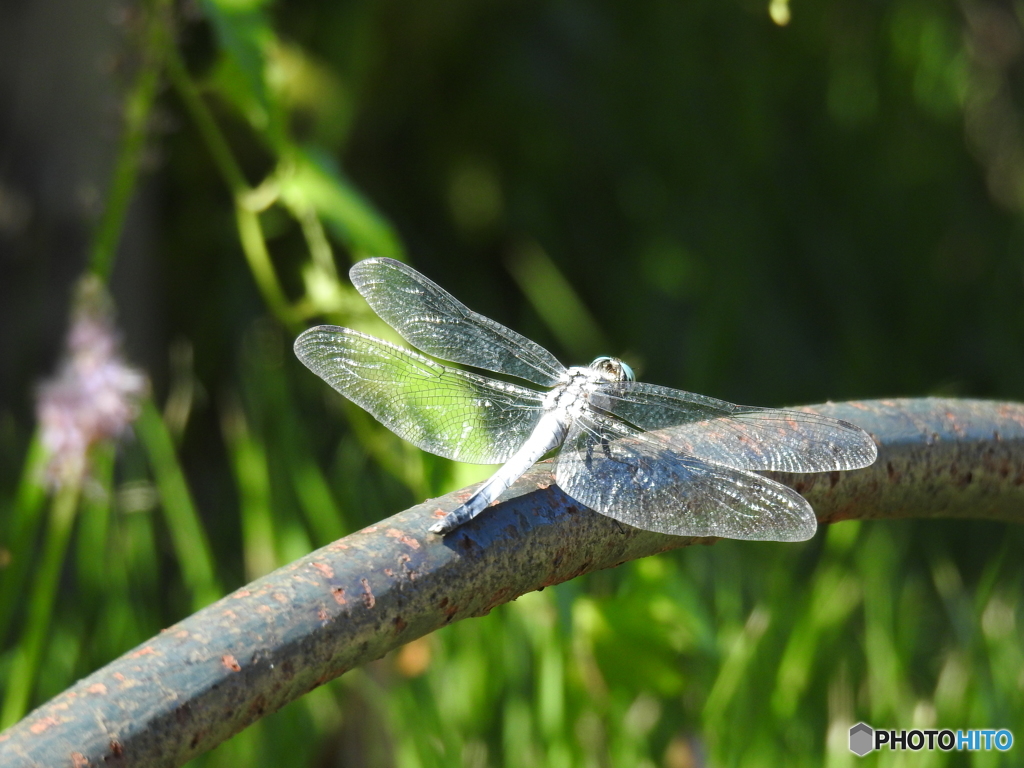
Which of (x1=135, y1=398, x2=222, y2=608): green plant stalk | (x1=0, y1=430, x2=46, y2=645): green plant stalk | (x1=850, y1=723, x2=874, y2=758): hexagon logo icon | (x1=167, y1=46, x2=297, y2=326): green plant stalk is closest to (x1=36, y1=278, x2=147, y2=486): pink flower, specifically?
(x1=0, y1=430, x2=46, y2=645): green plant stalk

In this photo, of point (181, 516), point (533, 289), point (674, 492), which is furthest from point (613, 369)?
point (533, 289)

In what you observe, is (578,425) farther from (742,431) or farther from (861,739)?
(861,739)

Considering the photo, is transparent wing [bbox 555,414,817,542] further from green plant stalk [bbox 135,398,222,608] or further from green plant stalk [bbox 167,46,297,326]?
green plant stalk [bbox 135,398,222,608]

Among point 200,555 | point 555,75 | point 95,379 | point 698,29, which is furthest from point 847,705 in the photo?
point 698,29

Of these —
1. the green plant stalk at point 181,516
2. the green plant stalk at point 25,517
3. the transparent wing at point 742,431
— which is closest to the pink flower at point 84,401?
the green plant stalk at point 25,517

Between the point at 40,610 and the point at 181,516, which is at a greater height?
the point at 181,516

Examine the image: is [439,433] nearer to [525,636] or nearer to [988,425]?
[988,425]
